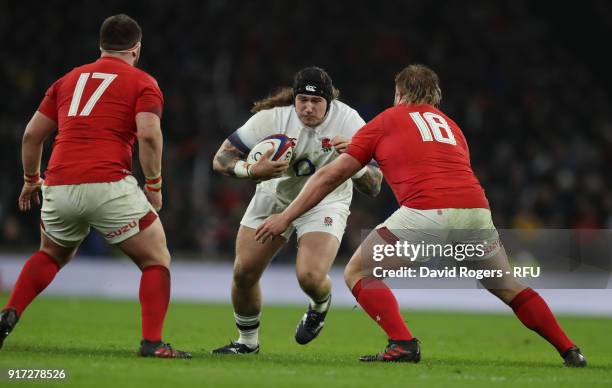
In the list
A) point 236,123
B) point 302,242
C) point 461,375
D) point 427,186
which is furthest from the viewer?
point 236,123

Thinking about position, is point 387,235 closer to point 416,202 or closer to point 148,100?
point 416,202

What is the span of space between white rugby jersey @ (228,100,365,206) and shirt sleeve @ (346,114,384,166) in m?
0.97

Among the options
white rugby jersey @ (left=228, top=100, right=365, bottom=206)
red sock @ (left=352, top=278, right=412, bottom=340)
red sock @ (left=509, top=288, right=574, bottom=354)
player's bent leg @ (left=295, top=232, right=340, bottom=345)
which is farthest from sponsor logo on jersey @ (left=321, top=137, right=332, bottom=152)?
red sock @ (left=509, top=288, right=574, bottom=354)

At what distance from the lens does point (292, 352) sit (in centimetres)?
799

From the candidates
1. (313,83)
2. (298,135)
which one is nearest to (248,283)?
(298,135)

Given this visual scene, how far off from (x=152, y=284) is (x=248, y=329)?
5.11 ft

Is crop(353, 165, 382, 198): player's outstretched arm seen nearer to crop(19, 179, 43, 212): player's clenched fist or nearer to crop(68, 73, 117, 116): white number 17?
crop(68, 73, 117, 116): white number 17

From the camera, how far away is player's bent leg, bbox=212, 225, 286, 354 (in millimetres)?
7586

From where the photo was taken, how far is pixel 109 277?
16.9 meters

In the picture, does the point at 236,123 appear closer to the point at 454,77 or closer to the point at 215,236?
the point at 215,236

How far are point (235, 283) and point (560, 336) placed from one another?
8.51 feet

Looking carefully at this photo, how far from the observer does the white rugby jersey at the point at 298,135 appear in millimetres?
7694

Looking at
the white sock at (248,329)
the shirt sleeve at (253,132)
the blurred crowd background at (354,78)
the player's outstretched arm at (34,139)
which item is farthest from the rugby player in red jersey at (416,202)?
the blurred crowd background at (354,78)

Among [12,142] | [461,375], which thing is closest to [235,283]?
[461,375]
